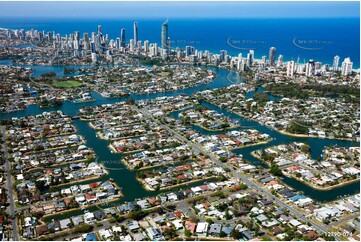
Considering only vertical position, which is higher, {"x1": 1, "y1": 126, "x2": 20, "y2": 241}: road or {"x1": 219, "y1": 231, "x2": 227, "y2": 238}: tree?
{"x1": 219, "y1": 231, "x2": 227, "y2": 238}: tree

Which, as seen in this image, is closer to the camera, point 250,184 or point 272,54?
point 250,184

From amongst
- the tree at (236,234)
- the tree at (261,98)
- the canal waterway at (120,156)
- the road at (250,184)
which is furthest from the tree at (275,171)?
the tree at (261,98)

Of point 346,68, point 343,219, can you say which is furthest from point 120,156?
point 346,68

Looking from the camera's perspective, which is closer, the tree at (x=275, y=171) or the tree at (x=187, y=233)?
the tree at (x=187, y=233)

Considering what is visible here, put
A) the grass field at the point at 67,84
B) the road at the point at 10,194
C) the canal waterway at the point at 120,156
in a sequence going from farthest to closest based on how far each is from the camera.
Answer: the grass field at the point at 67,84, the canal waterway at the point at 120,156, the road at the point at 10,194

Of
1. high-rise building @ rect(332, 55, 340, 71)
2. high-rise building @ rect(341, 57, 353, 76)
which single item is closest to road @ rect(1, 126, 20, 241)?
high-rise building @ rect(341, 57, 353, 76)

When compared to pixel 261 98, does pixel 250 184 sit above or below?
below

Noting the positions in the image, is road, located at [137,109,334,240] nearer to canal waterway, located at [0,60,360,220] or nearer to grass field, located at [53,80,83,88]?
canal waterway, located at [0,60,360,220]

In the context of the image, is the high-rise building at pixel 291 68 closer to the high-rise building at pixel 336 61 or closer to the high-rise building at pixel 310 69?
the high-rise building at pixel 310 69

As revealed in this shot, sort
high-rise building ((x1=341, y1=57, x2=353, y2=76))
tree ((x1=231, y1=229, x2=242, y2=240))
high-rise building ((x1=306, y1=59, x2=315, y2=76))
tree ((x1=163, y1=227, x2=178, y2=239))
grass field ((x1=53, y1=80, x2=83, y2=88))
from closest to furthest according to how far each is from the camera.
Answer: tree ((x1=231, y1=229, x2=242, y2=240)), tree ((x1=163, y1=227, x2=178, y2=239)), grass field ((x1=53, y1=80, x2=83, y2=88)), high-rise building ((x1=341, y1=57, x2=353, y2=76)), high-rise building ((x1=306, y1=59, x2=315, y2=76))

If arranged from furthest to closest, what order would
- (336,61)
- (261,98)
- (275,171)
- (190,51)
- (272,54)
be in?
(190,51) → (272,54) → (336,61) → (261,98) → (275,171)

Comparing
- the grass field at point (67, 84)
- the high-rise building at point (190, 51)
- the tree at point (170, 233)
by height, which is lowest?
the grass field at point (67, 84)

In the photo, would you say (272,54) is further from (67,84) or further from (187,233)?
(187,233)
